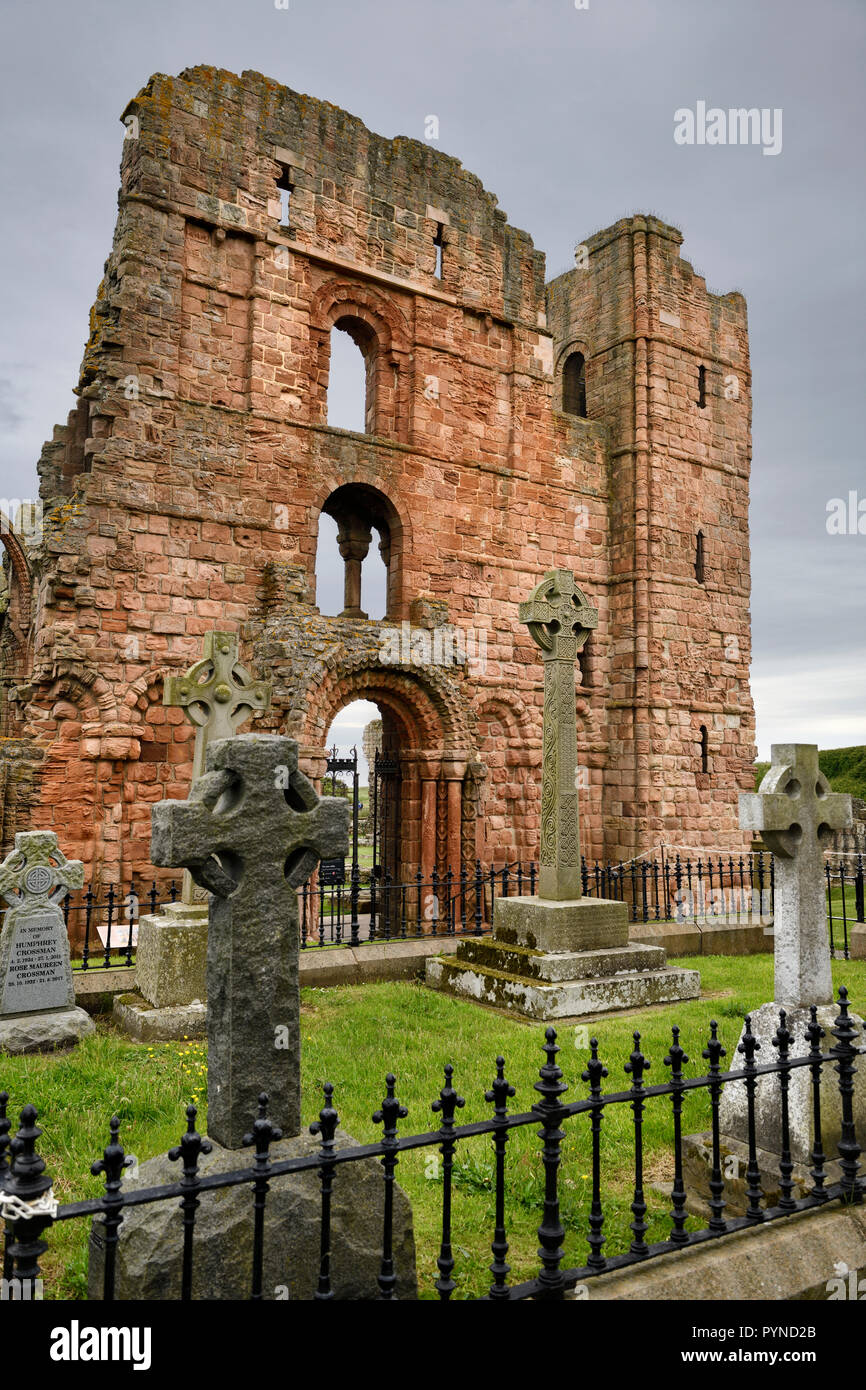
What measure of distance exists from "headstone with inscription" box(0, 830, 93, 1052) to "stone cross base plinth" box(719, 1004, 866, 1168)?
5.03 m

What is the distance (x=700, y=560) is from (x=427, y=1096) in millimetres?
15875

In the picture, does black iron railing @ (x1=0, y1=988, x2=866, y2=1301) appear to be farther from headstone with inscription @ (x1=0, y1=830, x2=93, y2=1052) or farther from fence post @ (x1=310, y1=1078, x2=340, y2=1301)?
headstone with inscription @ (x1=0, y1=830, x2=93, y2=1052)

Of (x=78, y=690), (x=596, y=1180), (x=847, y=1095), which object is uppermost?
(x=78, y=690)

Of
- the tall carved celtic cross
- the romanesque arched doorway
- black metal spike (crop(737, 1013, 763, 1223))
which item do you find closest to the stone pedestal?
the tall carved celtic cross

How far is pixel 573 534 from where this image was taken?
17.8 m

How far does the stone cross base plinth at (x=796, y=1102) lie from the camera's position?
3982mm

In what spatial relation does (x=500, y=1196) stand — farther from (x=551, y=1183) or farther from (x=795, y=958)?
(x=795, y=958)

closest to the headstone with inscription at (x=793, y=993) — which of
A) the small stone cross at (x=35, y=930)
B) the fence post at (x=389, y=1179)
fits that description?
the fence post at (x=389, y=1179)

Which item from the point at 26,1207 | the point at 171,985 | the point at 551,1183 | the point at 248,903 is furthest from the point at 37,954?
the point at 551,1183

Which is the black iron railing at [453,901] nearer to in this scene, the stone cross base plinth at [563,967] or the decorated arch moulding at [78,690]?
the stone cross base plinth at [563,967]

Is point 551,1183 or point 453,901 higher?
point 551,1183

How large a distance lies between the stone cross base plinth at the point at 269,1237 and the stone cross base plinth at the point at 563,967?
4.66 metres

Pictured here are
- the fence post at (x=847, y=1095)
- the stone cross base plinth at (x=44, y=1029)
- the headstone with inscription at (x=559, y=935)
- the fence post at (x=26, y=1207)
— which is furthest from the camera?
the headstone with inscription at (x=559, y=935)

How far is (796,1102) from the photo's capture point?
4.03 meters
